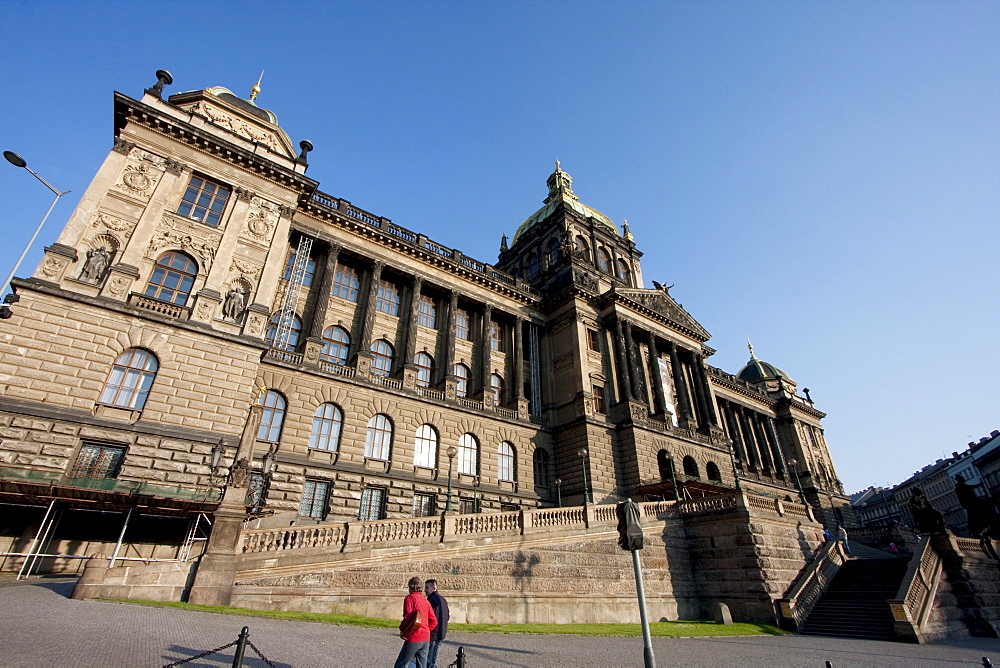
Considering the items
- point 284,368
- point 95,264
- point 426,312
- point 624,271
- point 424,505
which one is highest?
point 624,271

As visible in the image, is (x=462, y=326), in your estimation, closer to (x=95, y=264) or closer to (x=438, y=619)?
(x=95, y=264)

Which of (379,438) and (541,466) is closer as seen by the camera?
(379,438)

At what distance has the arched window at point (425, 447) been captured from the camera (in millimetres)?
28000

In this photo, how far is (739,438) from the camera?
176 ft

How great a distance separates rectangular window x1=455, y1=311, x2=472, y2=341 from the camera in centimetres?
3575

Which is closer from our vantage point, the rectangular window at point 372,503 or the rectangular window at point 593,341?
the rectangular window at point 372,503

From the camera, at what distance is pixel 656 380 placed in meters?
38.8

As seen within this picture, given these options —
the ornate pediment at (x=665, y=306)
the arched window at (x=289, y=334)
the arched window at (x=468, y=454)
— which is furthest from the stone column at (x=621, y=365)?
the arched window at (x=289, y=334)

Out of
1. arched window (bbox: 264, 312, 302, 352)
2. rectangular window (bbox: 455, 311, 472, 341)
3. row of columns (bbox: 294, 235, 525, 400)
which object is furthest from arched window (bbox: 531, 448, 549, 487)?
arched window (bbox: 264, 312, 302, 352)

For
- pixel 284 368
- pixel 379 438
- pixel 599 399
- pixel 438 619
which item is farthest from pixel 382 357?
pixel 438 619

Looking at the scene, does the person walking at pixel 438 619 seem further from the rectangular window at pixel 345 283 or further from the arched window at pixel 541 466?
the rectangular window at pixel 345 283

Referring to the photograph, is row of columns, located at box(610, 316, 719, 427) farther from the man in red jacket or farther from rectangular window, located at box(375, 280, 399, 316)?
the man in red jacket

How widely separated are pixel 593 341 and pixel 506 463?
12.3 metres

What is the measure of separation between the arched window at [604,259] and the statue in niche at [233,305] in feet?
112
